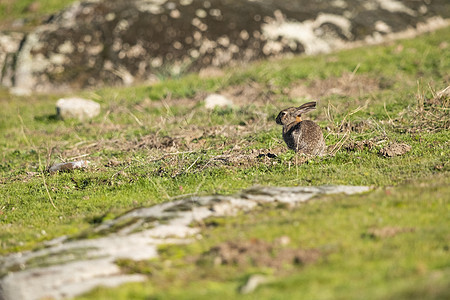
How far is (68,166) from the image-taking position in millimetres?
11008

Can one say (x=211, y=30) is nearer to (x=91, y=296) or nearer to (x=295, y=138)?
(x=295, y=138)

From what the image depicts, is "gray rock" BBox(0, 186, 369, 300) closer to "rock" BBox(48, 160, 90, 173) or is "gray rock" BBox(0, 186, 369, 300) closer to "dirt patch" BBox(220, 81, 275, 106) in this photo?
"rock" BBox(48, 160, 90, 173)

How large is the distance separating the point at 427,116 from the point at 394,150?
2208mm

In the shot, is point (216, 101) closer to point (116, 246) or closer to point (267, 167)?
point (267, 167)

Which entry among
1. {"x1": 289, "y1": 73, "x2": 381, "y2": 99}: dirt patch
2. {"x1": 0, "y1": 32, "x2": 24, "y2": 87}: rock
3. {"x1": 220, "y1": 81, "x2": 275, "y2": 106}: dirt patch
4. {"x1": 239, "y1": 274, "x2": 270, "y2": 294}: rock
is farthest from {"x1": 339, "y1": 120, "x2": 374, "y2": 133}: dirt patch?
{"x1": 0, "y1": 32, "x2": 24, "y2": 87}: rock

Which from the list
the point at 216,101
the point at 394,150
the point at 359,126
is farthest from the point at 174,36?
the point at 394,150

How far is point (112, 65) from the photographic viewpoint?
65.7 feet

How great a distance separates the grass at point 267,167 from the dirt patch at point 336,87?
60 millimetres

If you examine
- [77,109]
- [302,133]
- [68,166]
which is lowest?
[77,109]

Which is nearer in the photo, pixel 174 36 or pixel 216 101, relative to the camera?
pixel 216 101

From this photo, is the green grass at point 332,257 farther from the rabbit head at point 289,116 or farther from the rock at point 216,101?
the rock at point 216,101

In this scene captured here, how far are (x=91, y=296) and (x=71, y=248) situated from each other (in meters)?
1.22

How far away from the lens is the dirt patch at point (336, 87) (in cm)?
1653

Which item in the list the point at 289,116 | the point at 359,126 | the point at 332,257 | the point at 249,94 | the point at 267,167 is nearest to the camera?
the point at 332,257
